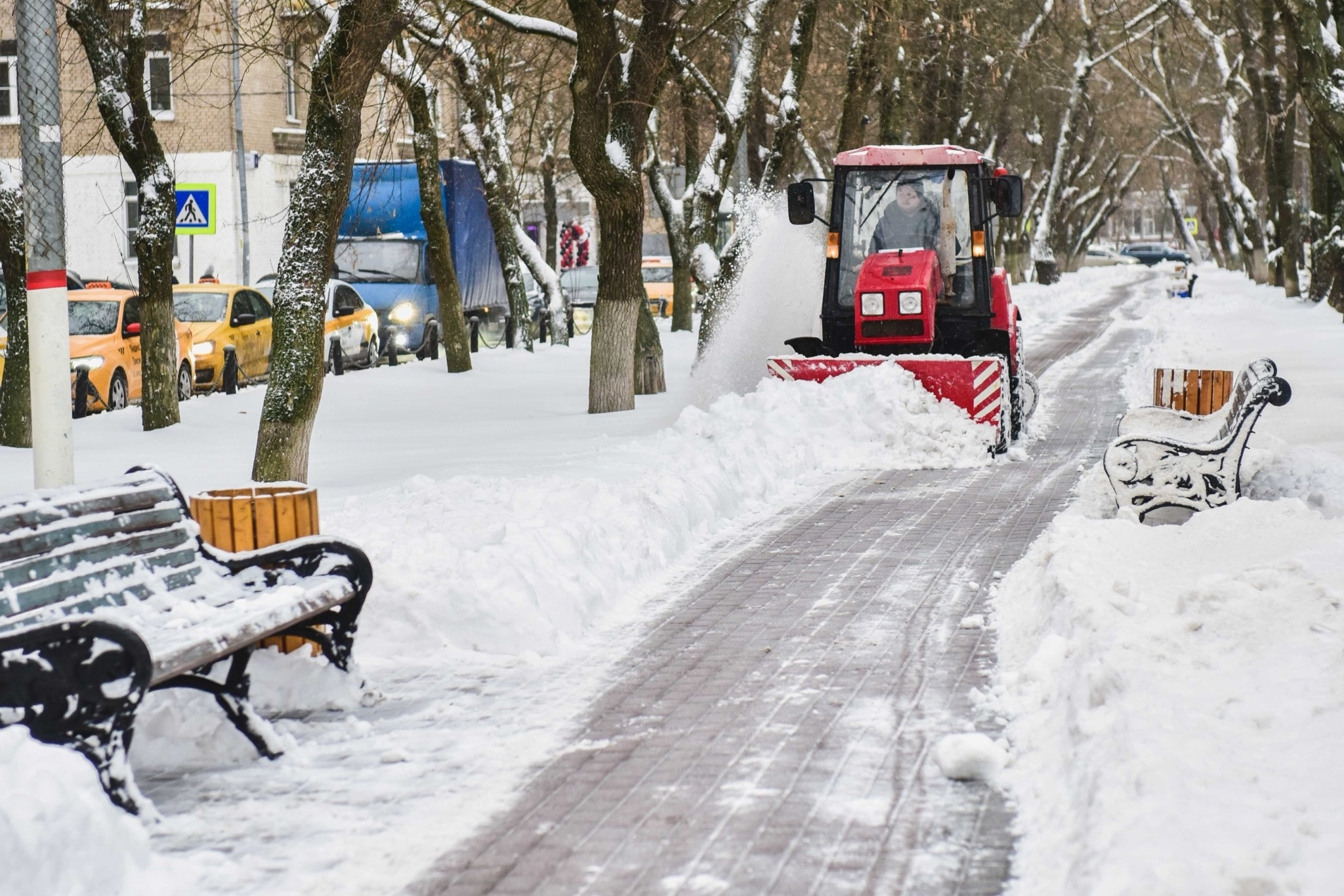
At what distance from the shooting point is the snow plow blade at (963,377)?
13719mm

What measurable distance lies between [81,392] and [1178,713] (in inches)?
613

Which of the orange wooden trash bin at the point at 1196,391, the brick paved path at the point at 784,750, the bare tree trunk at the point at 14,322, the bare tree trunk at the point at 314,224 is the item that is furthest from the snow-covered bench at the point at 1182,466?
the bare tree trunk at the point at 14,322

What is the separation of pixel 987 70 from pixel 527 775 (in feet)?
108

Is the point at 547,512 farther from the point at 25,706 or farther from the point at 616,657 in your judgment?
the point at 25,706

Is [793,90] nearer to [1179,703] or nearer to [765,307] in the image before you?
[765,307]

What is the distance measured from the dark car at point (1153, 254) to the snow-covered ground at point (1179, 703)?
317 feet

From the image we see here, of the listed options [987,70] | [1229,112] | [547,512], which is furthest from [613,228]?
[1229,112]

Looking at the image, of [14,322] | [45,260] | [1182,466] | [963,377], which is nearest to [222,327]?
[14,322]

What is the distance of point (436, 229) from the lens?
21609mm

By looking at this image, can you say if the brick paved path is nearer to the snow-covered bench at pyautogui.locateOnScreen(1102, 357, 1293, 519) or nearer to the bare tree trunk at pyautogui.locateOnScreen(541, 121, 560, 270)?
the snow-covered bench at pyautogui.locateOnScreen(1102, 357, 1293, 519)

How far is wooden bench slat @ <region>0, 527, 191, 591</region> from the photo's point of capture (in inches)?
203

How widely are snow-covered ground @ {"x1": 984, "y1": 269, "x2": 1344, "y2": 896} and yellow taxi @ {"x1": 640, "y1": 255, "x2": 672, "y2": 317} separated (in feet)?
92.6

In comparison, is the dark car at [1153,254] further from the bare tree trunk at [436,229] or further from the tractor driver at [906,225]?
the tractor driver at [906,225]

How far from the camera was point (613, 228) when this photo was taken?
16.0 metres
